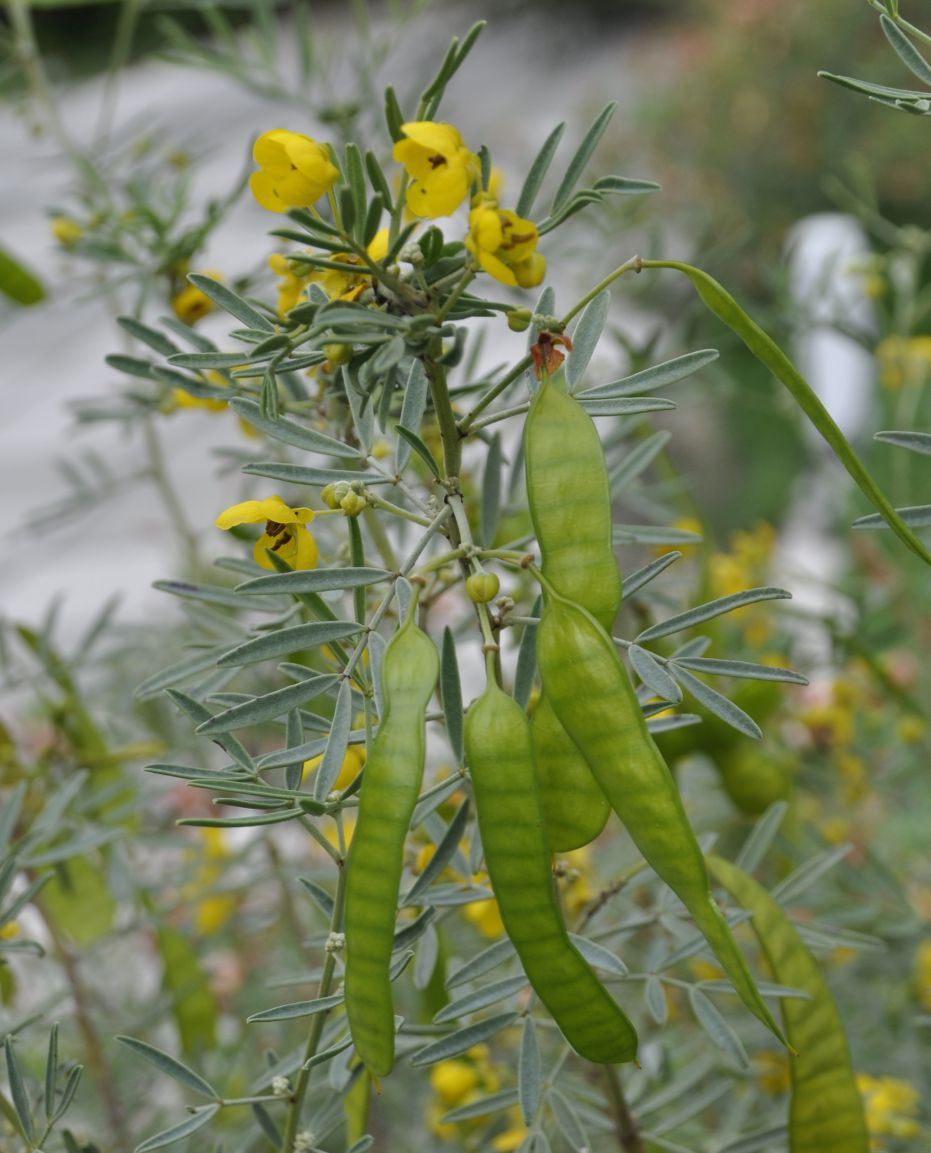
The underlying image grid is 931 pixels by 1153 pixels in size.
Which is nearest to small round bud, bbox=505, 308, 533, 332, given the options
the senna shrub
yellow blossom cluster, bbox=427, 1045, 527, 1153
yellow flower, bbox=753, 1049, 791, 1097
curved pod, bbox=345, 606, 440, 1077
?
the senna shrub

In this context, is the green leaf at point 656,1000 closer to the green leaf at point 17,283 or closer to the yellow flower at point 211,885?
the yellow flower at point 211,885

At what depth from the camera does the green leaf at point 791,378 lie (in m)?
0.30

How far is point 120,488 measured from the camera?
0.84 m

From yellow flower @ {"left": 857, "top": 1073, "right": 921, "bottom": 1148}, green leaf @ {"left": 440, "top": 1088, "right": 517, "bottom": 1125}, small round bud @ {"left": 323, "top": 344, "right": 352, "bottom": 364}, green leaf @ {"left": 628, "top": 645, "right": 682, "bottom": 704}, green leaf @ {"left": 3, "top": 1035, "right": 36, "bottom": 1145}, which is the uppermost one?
small round bud @ {"left": 323, "top": 344, "right": 352, "bottom": 364}

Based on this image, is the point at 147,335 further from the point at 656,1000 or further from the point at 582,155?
the point at 656,1000

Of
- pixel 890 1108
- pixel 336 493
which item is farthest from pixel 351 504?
pixel 890 1108

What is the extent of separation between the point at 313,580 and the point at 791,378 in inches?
5.7

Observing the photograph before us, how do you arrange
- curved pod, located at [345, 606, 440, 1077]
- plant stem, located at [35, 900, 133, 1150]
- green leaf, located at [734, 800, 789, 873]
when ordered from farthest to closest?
plant stem, located at [35, 900, 133, 1150], green leaf, located at [734, 800, 789, 873], curved pod, located at [345, 606, 440, 1077]

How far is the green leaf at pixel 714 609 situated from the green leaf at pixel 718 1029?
0.47ft

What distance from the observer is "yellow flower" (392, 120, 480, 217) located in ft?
1.00

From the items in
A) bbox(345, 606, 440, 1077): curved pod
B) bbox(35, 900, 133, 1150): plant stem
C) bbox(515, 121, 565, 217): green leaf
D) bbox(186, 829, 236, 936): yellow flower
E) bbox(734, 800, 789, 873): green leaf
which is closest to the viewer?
bbox(345, 606, 440, 1077): curved pod

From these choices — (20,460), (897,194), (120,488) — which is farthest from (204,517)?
(897,194)

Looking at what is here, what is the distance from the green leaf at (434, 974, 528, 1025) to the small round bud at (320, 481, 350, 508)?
6.3 inches

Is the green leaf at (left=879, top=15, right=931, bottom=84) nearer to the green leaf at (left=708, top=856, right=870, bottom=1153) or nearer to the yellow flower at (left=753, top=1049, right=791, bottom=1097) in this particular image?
the green leaf at (left=708, top=856, right=870, bottom=1153)
